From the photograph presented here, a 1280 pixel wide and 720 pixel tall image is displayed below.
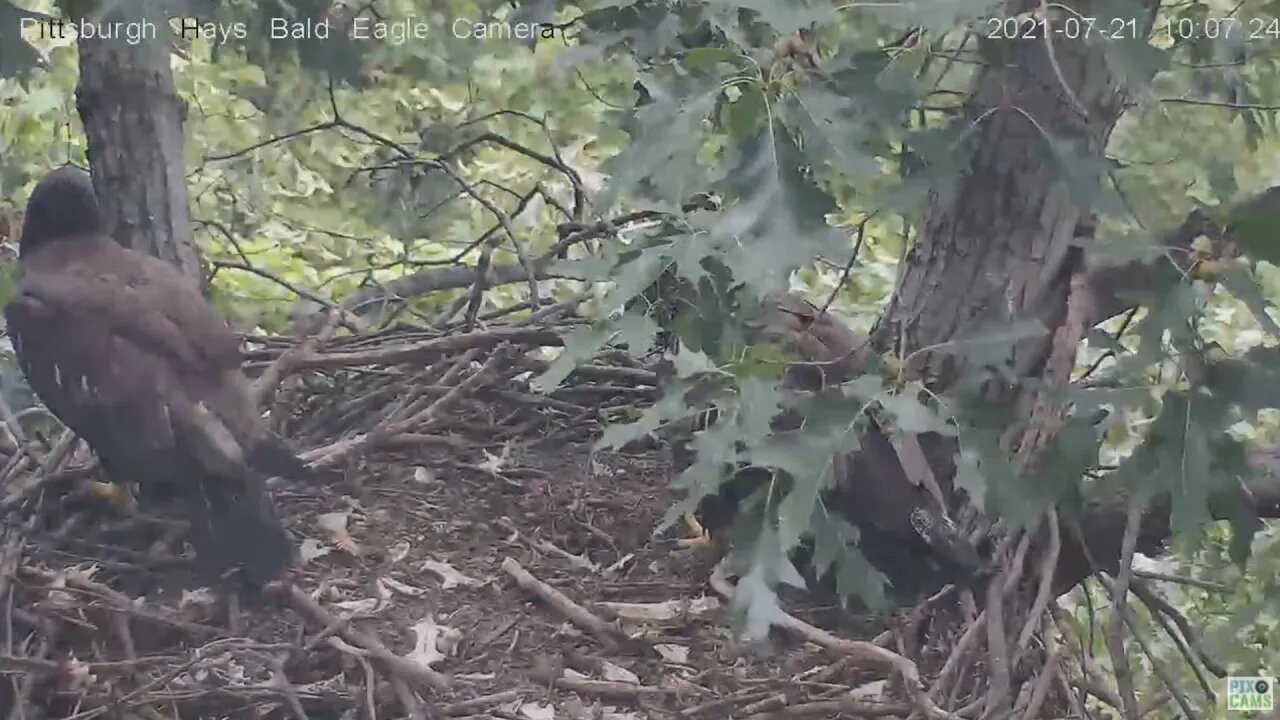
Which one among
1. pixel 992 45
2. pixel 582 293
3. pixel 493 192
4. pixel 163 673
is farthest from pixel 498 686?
pixel 493 192

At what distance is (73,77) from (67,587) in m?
1.17

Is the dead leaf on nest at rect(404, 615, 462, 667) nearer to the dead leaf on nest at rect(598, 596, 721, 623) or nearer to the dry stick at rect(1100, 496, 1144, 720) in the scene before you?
the dead leaf on nest at rect(598, 596, 721, 623)

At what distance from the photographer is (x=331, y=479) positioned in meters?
2.90

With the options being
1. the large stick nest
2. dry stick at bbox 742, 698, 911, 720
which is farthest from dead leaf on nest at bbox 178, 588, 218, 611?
dry stick at bbox 742, 698, 911, 720

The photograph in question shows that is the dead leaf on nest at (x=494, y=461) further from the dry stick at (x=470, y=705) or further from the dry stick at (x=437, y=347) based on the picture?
the dry stick at (x=470, y=705)

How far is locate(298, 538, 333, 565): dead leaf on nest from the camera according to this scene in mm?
2725

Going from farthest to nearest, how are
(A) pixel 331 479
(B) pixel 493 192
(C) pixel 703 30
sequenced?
(B) pixel 493 192, (A) pixel 331 479, (C) pixel 703 30

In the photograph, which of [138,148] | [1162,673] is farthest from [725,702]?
[138,148]

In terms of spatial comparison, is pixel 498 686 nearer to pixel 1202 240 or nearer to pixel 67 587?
pixel 67 587

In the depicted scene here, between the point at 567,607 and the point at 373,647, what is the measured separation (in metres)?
0.37

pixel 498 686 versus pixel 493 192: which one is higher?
pixel 493 192

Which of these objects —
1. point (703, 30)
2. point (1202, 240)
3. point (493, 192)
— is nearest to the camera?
point (1202, 240)

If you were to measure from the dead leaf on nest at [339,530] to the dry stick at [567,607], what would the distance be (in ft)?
1.02

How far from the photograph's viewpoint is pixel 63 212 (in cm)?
271
